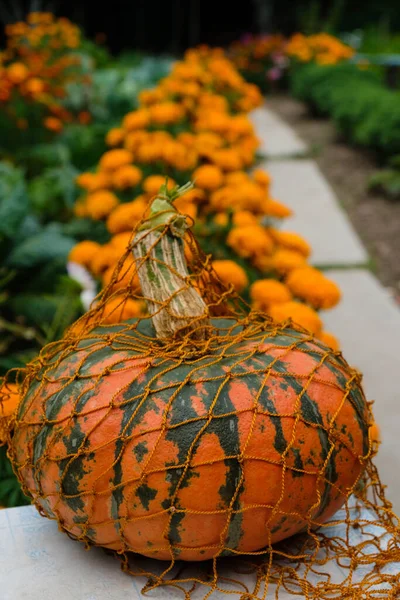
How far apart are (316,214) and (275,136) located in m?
2.91

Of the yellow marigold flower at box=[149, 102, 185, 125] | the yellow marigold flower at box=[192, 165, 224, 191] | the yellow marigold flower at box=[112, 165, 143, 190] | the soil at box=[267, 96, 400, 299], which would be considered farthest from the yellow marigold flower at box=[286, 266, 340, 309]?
the yellow marigold flower at box=[149, 102, 185, 125]

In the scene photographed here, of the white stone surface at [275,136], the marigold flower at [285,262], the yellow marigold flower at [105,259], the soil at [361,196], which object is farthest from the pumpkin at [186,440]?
the white stone surface at [275,136]

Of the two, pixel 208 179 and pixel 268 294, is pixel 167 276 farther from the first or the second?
pixel 208 179

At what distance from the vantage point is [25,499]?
7.46ft

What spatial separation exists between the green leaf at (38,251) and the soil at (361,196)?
2.15 m

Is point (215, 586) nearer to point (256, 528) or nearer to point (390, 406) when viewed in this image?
point (256, 528)

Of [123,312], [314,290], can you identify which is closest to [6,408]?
[123,312]

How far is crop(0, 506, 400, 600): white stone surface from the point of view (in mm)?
1688

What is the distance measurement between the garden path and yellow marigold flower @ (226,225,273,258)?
0.85 m

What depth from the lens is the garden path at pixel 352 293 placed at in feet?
9.89

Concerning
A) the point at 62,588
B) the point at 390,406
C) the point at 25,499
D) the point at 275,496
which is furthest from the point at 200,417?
the point at 390,406

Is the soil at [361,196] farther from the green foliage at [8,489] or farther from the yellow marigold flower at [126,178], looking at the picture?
the green foliage at [8,489]

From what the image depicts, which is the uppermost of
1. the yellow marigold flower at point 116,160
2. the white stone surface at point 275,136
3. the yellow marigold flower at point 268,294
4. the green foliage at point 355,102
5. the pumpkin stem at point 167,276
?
the pumpkin stem at point 167,276

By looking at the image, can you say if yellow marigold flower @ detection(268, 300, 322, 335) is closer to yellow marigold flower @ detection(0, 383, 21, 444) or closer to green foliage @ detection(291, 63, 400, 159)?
yellow marigold flower @ detection(0, 383, 21, 444)
